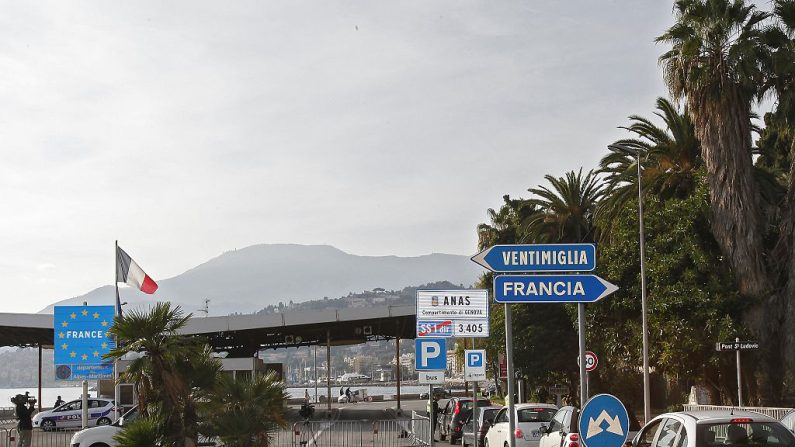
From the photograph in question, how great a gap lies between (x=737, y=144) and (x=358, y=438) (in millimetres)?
17426

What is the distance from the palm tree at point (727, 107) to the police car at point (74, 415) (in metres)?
28.5

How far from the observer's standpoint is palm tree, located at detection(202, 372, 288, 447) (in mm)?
17953

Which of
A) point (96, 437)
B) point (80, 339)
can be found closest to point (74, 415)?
point (80, 339)

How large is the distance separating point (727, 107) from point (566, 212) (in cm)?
1575

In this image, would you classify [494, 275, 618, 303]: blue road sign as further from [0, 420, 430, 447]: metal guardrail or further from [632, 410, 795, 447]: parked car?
[0, 420, 430, 447]: metal guardrail

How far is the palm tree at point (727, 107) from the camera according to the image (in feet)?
117

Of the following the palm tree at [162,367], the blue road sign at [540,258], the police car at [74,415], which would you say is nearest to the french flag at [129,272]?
the palm tree at [162,367]

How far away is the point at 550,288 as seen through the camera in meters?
12.2

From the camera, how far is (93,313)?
27375 millimetres

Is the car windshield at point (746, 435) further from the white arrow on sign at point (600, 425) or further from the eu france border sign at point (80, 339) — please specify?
the eu france border sign at point (80, 339)

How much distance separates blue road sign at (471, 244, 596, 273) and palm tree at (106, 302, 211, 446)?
7.57 meters

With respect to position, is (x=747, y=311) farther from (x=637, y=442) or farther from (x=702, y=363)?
(x=637, y=442)

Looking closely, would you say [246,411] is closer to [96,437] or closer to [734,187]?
[96,437]

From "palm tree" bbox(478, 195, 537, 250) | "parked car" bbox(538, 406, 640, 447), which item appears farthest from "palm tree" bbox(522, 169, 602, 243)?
"parked car" bbox(538, 406, 640, 447)
